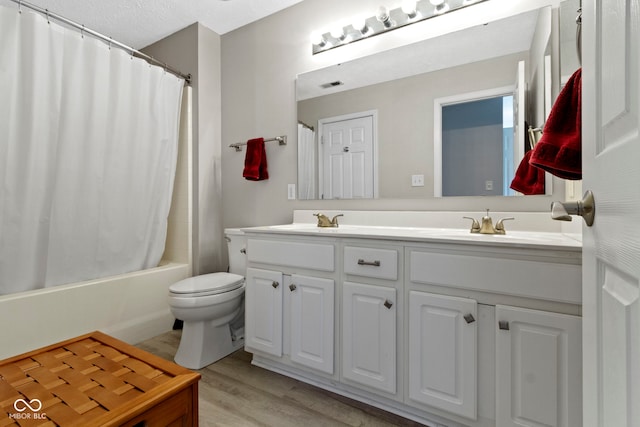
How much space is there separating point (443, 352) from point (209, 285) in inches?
51.8

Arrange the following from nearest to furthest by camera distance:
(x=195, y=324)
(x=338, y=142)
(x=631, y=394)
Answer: (x=631, y=394), (x=195, y=324), (x=338, y=142)

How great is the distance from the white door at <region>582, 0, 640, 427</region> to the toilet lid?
5.47ft

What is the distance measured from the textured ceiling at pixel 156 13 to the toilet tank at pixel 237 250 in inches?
63.2

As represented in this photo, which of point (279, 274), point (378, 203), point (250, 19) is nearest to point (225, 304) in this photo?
point (279, 274)

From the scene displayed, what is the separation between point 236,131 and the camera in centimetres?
255

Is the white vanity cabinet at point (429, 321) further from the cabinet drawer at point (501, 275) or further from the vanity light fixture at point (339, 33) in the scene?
the vanity light fixture at point (339, 33)

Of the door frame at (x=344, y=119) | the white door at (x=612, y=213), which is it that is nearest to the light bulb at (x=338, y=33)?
the door frame at (x=344, y=119)

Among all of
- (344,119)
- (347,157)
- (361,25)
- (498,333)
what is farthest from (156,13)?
(498,333)

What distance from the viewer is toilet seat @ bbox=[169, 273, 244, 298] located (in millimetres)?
1779

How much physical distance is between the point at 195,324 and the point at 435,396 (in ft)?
4.42

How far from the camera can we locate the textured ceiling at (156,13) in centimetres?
218

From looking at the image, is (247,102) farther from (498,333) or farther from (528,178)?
(498,333)

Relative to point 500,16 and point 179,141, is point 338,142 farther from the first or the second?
point 179,141

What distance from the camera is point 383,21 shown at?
184cm
